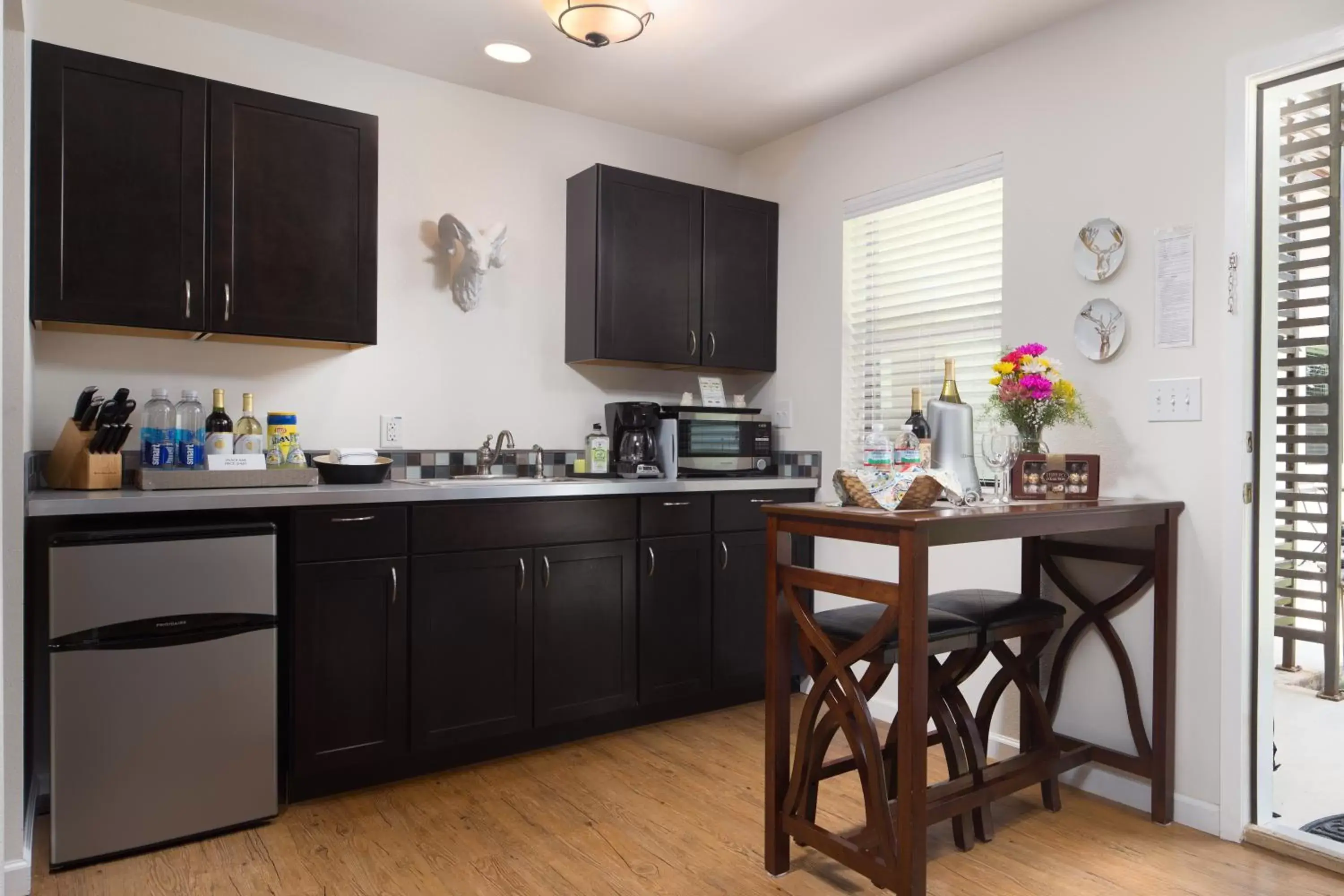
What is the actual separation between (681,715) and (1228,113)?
9.18 feet

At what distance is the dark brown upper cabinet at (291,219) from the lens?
2.78 metres

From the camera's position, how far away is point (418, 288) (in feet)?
11.4

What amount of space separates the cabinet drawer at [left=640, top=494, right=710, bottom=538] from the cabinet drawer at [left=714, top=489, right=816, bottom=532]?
6cm

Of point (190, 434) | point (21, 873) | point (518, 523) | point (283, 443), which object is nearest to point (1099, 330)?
point (518, 523)

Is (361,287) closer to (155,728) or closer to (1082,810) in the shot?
(155,728)

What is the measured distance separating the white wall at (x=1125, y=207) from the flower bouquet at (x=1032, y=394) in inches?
7.6

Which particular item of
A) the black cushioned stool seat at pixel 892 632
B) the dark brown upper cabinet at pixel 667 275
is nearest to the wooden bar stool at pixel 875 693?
the black cushioned stool seat at pixel 892 632

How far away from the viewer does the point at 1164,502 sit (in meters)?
2.59

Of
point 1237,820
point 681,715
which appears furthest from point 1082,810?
point 681,715

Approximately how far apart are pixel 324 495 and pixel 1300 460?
311cm

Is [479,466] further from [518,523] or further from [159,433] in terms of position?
[159,433]

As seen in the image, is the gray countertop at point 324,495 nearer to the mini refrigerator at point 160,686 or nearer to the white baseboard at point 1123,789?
the mini refrigerator at point 160,686

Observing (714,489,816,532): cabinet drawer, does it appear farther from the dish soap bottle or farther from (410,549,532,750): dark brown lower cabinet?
(410,549,532,750): dark brown lower cabinet

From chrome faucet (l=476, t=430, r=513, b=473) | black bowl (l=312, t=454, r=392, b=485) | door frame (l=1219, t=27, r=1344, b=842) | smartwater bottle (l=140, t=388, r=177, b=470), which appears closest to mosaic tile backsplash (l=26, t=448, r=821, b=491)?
chrome faucet (l=476, t=430, r=513, b=473)
